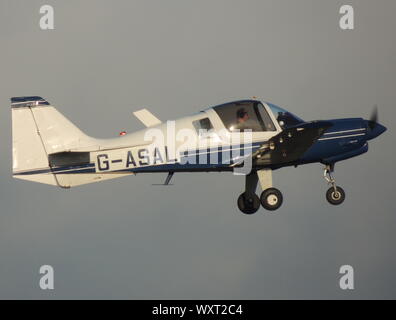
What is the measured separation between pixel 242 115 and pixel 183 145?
1.80 meters

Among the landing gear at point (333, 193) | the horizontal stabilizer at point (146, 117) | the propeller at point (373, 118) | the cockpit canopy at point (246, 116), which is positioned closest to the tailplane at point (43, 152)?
the horizontal stabilizer at point (146, 117)

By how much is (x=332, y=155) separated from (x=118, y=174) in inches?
234

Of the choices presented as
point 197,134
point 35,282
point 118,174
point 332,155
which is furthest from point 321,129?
point 35,282

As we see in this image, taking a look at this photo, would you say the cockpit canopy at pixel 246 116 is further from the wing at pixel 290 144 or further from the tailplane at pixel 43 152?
the tailplane at pixel 43 152

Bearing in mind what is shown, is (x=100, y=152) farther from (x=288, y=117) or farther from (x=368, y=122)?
(x=368, y=122)

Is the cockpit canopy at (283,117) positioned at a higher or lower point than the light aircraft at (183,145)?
A: higher

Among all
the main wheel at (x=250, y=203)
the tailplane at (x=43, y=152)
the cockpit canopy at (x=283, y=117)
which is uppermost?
the cockpit canopy at (x=283, y=117)

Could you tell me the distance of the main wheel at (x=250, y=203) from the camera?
117ft

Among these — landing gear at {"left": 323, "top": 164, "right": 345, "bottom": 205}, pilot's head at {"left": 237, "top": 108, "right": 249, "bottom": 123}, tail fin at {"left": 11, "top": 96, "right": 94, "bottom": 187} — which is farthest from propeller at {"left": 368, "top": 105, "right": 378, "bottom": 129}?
tail fin at {"left": 11, "top": 96, "right": 94, "bottom": 187}

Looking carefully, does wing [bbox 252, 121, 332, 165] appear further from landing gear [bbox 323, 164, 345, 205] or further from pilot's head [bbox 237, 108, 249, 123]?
landing gear [bbox 323, 164, 345, 205]

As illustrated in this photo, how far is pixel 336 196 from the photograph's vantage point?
35.1 metres

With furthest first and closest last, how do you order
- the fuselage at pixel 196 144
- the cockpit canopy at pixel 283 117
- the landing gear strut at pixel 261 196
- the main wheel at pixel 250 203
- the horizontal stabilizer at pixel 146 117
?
1. the main wheel at pixel 250 203
2. the cockpit canopy at pixel 283 117
3. the landing gear strut at pixel 261 196
4. the horizontal stabilizer at pixel 146 117
5. the fuselage at pixel 196 144

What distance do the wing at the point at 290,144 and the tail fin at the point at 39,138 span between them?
4.65 meters

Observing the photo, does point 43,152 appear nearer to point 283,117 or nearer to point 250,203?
point 250,203
